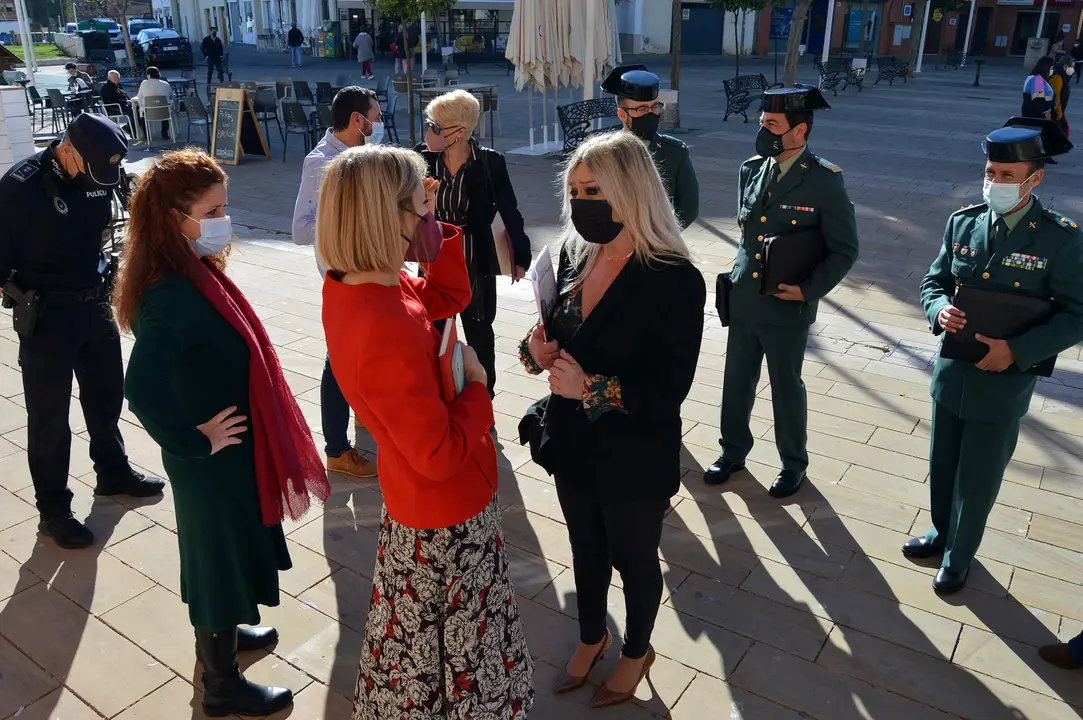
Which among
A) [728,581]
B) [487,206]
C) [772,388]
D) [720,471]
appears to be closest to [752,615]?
[728,581]

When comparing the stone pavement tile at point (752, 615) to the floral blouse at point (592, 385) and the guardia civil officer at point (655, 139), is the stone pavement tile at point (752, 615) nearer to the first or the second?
the floral blouse at point (592, 385)

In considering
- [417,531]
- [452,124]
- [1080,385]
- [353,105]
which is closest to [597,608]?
[417,531]

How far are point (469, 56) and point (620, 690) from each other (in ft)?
105

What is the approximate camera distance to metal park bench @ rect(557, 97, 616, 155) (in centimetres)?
1260

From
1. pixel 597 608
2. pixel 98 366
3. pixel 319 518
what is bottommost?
pixel 319 518

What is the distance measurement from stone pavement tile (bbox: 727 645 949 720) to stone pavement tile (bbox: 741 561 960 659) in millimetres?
100

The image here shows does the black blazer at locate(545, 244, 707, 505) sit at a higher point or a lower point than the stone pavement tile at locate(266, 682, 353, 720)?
higher

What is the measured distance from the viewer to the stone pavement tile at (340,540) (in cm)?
368

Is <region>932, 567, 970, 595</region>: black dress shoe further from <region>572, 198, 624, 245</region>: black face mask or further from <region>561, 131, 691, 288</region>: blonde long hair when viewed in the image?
<region>572, 198, 624, 245</region>: black face mask

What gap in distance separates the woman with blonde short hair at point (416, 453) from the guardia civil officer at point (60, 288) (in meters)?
1.82

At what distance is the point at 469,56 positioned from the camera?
32.1m

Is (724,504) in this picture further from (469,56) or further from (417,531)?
(469,56)

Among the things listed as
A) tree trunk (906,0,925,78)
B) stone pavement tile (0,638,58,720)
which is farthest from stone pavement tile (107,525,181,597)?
tree trunk (906,0,925,78)

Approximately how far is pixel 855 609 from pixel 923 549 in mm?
546
